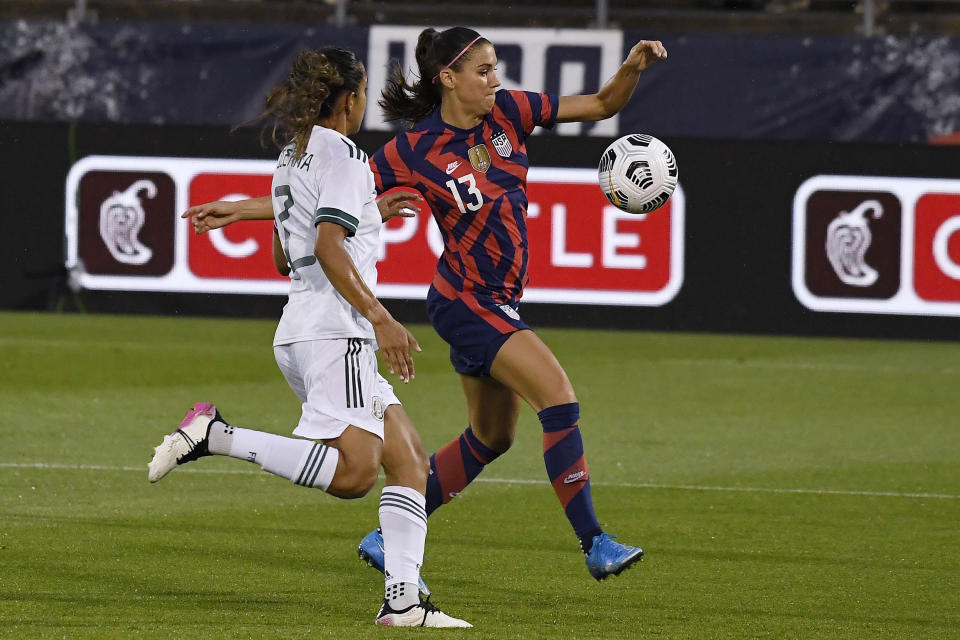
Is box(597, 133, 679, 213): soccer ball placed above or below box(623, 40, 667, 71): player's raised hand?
below

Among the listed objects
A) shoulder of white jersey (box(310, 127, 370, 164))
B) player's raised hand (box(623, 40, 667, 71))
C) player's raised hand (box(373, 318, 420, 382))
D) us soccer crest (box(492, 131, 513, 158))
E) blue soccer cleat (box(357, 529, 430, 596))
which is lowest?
blue soccer cleat (box(357, 529, 430, 596))

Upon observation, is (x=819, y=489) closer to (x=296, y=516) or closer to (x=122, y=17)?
(x=296, y=516)

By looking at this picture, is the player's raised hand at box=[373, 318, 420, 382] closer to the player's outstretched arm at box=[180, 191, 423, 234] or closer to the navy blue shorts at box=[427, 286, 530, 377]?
the player's outstretched arm at box=[180, 191, 423, 234]

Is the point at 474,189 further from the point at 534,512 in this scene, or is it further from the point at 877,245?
the point at 877,245

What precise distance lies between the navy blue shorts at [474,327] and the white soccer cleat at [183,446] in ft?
3.73

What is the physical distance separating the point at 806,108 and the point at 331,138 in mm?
11951

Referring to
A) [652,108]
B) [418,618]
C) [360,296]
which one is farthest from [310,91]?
[652,108]

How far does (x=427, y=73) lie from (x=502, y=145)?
1.32 ft

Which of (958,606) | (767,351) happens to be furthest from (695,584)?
(767,351)

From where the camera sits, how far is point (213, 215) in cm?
558

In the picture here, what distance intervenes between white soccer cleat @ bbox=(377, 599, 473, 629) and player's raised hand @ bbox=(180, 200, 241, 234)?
1414 millimetres

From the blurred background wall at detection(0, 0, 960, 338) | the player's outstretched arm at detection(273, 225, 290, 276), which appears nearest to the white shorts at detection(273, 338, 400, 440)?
the player's outstretched arm at detection(273, 225, 290, 276)

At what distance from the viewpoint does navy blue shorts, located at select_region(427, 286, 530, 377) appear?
587 centimetres

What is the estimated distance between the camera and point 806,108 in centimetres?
1641
